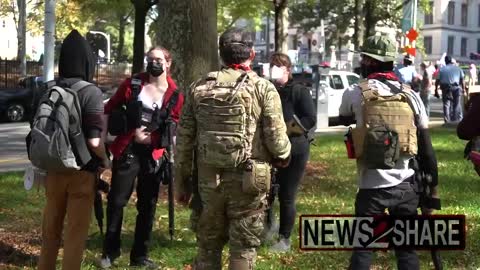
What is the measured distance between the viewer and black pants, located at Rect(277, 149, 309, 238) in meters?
6.17

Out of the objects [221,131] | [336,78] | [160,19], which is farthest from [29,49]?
[221,131]

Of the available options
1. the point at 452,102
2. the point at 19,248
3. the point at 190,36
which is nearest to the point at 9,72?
the point at 452,102

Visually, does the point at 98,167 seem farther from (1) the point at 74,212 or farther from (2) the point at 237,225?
(2) the point at 237,225

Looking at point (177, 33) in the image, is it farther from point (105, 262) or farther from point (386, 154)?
point (386, 154)

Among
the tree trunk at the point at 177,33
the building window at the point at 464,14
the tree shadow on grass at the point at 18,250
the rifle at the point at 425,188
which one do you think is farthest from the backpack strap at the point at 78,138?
the building window at the point at 464,14

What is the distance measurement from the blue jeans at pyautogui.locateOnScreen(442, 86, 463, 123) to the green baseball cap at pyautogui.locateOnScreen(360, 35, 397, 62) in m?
13.1

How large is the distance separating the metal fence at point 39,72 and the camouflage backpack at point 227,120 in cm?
2425

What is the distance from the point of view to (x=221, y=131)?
13.7ft

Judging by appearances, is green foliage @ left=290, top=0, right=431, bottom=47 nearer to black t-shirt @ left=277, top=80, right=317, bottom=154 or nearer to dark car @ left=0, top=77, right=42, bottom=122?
dark car @ left=0, top=77, right=42, bottom=122

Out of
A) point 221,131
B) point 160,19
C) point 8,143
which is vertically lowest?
point 8,143

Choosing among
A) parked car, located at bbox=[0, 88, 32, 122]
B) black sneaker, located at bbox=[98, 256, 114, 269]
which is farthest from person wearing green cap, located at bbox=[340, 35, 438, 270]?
parked car, located at bbox=[0, 88, 32, 122]

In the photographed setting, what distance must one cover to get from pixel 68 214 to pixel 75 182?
0.80ft

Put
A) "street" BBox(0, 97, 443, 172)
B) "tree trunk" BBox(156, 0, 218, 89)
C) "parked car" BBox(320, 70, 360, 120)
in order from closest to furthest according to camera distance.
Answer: "tree trunk" BBox(156, 0, 218, 89) < "street" BBox(0, 97, 443, 172) < "parked car" BBox(320, 70, 360, 120)

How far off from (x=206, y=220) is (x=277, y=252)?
201 cm
